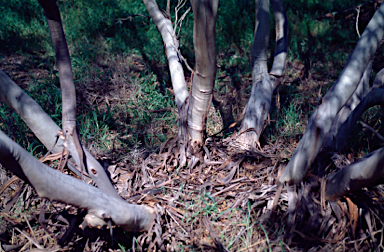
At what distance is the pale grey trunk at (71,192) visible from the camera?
157cm

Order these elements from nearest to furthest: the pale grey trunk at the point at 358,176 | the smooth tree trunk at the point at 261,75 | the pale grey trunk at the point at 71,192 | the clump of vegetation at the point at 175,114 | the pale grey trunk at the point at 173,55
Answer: the pale grey trunk at the point at 71,192 → the pale grey trunk at the point at 358,176 → the clump of vegetation at the point at 175,114 → the pale grey trunk at the point at 173,55 → the smooth tree trunk at the point at 261,75

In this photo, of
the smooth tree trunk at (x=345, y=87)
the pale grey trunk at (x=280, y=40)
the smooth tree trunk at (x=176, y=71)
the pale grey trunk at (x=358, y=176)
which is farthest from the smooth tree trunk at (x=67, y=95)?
the pale grey trunk at (x=280, y=40)

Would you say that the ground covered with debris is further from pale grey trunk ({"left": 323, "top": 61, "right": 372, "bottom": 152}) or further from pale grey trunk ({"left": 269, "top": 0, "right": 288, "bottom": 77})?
pale grey trunk ({"left": 269, "top": 0, "right": 288, "bottom": 77})

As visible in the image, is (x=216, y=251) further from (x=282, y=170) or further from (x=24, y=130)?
(x=24, y=130)

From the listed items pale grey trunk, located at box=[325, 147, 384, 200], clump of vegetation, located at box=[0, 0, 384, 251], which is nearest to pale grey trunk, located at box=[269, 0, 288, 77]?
clump of vegetation, located at box=[0, 0, 384, 251]

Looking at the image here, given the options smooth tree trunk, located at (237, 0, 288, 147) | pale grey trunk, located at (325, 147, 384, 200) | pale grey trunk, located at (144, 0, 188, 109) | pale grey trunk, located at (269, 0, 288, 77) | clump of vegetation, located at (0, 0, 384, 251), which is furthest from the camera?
pale grey trunk, located at (269, 0, 288, 77)

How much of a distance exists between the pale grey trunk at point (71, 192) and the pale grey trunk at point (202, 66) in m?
0.92

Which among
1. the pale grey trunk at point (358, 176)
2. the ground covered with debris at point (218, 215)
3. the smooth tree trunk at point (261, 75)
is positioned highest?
the smooth tree trunk at point (261, 75)

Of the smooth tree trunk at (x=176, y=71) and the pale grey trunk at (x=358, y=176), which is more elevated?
the smooth tree trunk at (x=176, y=71)

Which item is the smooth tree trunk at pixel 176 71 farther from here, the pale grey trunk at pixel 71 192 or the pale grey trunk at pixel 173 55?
the pale grey trunk at pixel 71 192

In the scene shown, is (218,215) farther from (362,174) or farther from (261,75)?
(261,75)

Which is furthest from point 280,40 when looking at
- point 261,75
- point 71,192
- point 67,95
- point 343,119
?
point 71,192

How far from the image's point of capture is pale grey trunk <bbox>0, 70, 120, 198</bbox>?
2135 millimetres

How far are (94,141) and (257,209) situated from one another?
206cm
